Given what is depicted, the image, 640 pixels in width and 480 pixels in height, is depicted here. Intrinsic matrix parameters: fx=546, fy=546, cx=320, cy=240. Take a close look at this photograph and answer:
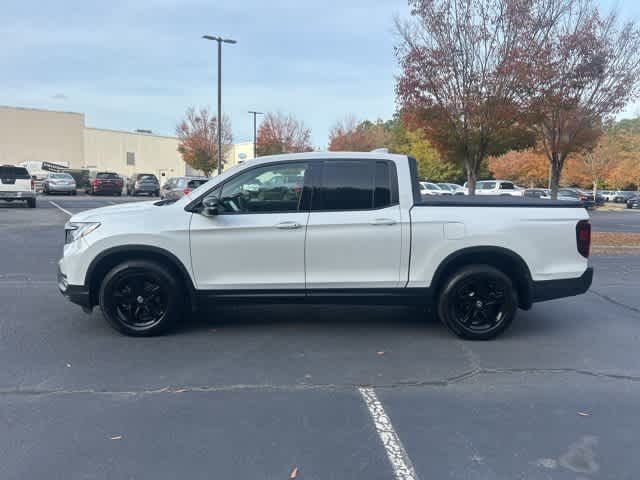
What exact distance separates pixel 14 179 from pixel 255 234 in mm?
19949

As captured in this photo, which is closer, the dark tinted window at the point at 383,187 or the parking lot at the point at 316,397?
the parking lot at the point at 316,397

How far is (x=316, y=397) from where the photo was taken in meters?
4.11

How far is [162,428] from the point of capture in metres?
3.60

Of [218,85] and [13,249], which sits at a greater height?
[218,85]

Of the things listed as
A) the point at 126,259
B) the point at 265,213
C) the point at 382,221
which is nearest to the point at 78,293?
the point at 126,259

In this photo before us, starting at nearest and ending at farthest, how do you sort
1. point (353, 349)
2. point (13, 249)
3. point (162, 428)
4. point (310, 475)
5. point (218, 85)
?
point (310, 475) → point (162, 428) → point (353, 349) → point (13, 249) → point (218, 85)

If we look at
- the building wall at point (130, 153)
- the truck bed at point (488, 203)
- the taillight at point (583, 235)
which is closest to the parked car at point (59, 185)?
the building wall at point (130, 153)

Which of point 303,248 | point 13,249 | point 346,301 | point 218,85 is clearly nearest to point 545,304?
point 346,301

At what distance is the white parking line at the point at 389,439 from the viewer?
3122 millimetres

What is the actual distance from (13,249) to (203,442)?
31.9 ft

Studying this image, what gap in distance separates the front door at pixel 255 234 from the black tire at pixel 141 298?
31cm

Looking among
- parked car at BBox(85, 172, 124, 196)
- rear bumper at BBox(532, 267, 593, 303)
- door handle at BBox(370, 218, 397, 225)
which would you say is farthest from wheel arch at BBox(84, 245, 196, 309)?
parked car at BBox(85, 172, 124, 196)

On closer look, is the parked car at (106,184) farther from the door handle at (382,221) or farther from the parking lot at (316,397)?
the door handle at (382,221)

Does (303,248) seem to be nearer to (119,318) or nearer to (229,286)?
(229,286)
